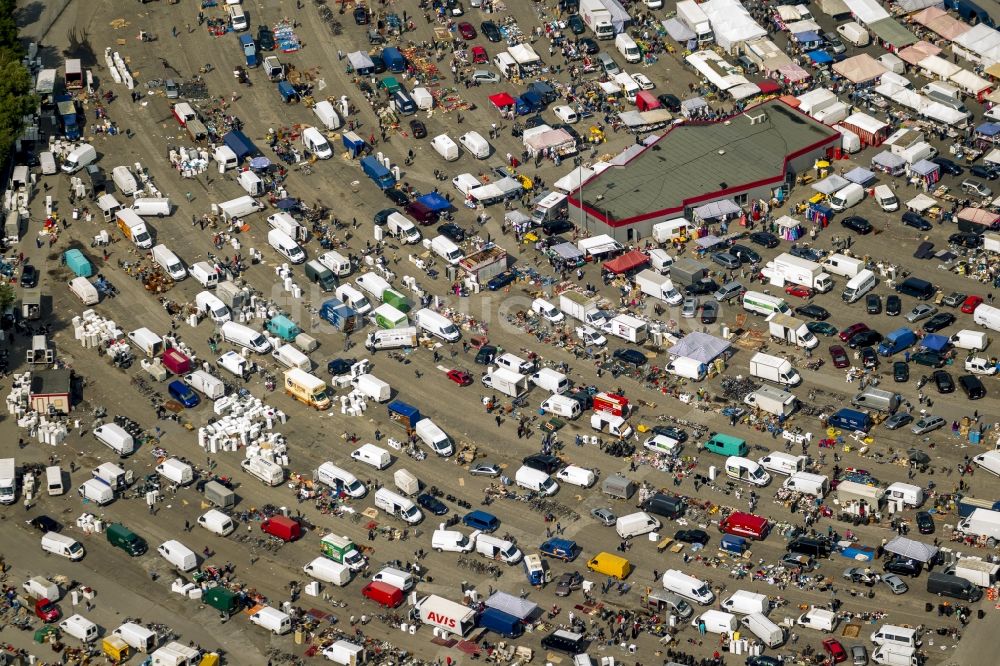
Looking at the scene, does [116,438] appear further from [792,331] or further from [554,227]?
[792,331]

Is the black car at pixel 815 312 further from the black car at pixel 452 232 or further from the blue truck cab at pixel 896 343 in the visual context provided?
the black car at pixel 452 232

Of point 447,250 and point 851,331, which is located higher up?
point 447,250

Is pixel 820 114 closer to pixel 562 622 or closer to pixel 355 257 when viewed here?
pixel 355 257

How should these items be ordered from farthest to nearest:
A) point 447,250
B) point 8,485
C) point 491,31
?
point 491,31 → point 447,250 → point 8,485

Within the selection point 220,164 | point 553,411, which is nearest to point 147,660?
point 553,411

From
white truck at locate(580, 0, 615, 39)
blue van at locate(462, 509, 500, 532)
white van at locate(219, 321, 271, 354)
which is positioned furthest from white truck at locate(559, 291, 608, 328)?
white truck at locate(580, 0, 615, 39)

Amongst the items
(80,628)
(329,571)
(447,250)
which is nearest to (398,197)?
(447,250)

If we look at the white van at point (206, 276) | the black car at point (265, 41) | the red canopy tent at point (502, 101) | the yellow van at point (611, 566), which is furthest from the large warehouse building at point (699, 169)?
the yellow van at point (611, 566)

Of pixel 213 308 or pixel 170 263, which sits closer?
pixel 213 308
